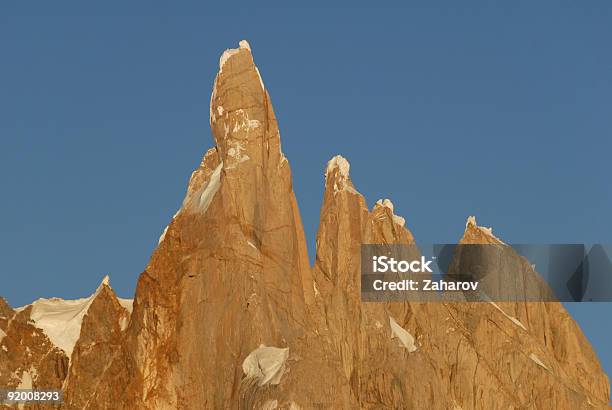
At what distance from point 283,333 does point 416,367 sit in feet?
38.5

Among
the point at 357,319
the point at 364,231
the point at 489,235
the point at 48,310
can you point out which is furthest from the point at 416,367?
the point at 489,235

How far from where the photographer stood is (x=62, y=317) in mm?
109312

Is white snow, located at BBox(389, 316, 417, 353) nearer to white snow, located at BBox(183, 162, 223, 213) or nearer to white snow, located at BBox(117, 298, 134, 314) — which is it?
white snow, located at BBox(183, 162, 223, 213)

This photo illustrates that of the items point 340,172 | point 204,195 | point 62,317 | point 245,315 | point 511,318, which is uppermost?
point 340,172

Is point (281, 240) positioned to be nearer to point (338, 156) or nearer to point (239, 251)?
point (239, 251)

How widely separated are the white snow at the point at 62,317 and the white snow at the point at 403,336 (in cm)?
1453

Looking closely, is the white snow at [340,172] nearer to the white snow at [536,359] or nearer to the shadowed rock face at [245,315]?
the shadowed rock face at [245,315]

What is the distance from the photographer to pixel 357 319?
106 m

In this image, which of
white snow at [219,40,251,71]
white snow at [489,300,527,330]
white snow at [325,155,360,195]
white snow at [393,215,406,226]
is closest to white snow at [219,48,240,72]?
white snow at [219,40,251,71]

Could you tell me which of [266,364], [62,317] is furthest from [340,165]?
[266,364]

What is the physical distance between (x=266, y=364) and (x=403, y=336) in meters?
17.1

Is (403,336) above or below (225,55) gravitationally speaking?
below

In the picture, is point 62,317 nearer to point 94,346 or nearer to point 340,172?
point 94,346

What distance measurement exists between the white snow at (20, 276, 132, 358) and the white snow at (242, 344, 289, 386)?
14.6 metres
